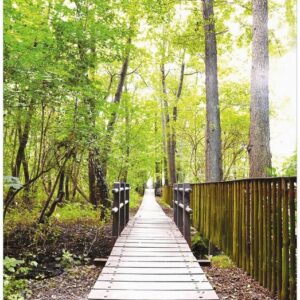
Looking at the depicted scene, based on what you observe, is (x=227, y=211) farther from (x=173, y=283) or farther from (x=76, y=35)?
(x=76, y=35)

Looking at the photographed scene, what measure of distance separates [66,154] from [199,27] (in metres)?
5.82

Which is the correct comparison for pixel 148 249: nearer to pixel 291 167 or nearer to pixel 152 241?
pixel 152 241

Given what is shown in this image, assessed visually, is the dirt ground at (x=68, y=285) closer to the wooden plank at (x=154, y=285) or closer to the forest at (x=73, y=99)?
the forest at (x=73, y=99)

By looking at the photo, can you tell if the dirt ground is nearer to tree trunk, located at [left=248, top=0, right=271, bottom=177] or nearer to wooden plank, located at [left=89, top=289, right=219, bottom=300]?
wooden plank, located at [left=89, top=289, right=219, bottom=300]

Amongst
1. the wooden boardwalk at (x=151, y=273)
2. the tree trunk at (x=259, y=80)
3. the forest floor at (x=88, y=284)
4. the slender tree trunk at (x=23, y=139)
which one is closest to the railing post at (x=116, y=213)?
the wooden boardwalk at (x=151, y=273)

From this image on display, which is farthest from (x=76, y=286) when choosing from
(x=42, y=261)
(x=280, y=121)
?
(x=280, y=121)

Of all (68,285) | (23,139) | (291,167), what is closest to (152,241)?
(68,285)

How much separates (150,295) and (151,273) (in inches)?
31.7

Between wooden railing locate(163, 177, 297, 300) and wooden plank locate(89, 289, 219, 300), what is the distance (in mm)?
679

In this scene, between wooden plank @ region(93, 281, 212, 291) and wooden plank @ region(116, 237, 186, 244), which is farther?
wooden plank @ region(116, 237, 186, 244)

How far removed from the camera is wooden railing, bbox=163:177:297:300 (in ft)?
11.1

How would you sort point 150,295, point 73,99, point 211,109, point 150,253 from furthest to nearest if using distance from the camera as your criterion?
point 211,109 → point 73,99 → point 150,253 → point 150,295

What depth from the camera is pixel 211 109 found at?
10625 millimetres

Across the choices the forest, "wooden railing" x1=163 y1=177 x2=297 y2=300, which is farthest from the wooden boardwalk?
the forest
